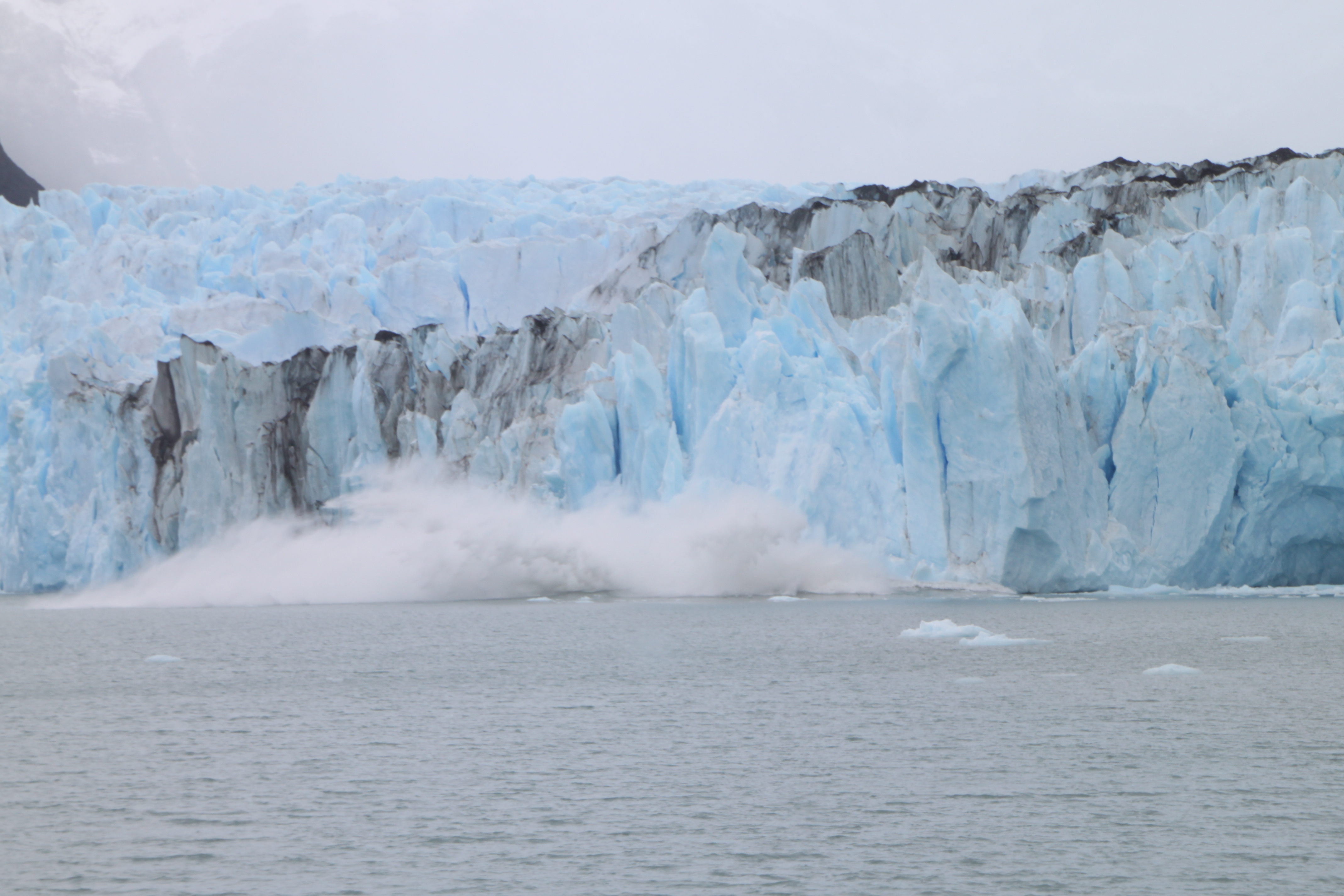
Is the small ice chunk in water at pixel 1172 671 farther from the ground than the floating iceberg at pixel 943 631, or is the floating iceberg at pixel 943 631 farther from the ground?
the floating iceberg at pixel 943 631

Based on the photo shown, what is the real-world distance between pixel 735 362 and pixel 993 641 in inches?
524

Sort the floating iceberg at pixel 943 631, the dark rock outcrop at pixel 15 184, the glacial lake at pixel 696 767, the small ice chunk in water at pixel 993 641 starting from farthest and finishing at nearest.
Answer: the dark rock outcrop at pixel 15 184, the floating iceberg at pixel 943 631, the small ice chunk in water at pixel 993 641, the glacial lake at pixel 696 767

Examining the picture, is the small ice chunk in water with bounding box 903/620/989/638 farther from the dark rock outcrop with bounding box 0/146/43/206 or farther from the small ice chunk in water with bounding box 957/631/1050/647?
the dark rock outcrop with bounding box 0/146/43/206

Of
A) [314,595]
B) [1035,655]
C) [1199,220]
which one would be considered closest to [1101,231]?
[1199,220]

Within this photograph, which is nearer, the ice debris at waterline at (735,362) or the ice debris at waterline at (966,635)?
the ice debris at waterline at (966,635)

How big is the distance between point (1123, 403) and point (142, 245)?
33993 millimetres

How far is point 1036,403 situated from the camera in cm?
2850

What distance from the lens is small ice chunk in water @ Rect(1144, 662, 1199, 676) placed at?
17594 millimetres

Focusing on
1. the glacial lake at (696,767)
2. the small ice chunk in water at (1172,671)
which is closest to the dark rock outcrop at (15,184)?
the glacial lake at (696,767)

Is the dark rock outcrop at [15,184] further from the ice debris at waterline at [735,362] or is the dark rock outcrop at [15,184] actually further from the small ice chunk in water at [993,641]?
the small ice chunk in water at [993,641]

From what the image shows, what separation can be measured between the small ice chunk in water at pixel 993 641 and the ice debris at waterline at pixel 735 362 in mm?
6303

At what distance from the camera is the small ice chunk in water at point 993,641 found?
67.8 ft

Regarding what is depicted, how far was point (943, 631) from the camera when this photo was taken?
2242 cm

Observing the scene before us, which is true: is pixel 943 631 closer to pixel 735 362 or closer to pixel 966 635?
pixel 966 635
